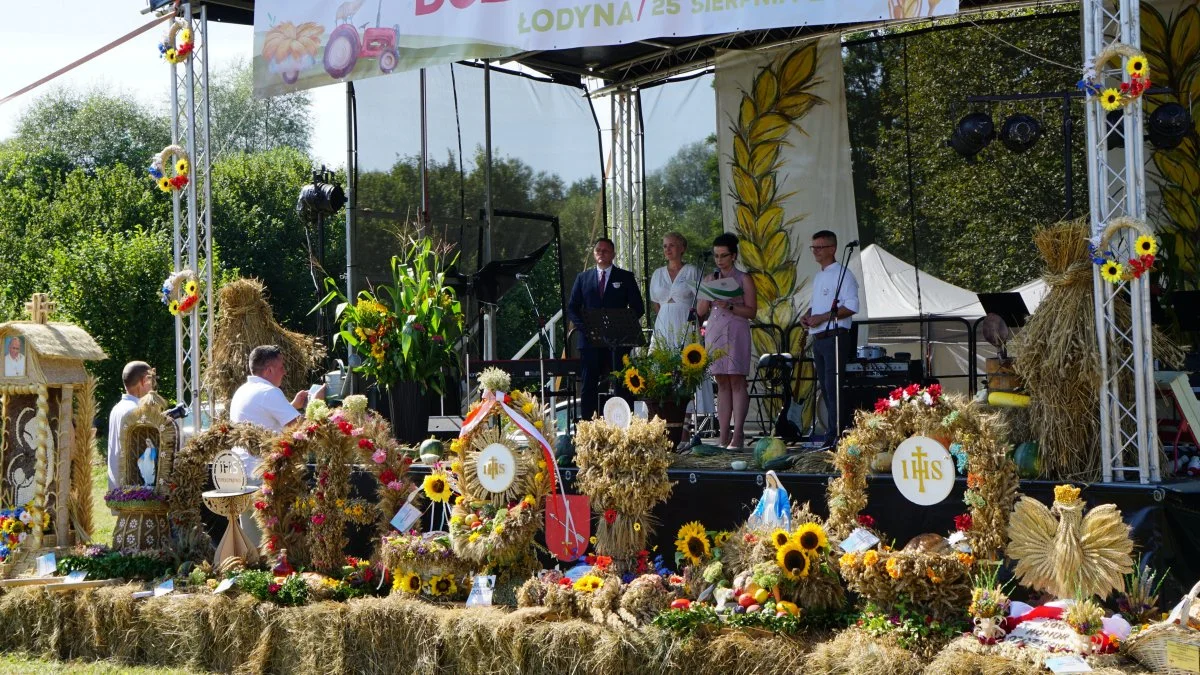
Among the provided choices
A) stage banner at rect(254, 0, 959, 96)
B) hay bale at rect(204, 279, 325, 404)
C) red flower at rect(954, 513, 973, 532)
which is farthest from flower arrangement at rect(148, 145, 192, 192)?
red flower at rect(954, 513, 973, 532)

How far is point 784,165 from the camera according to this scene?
33.4 feet

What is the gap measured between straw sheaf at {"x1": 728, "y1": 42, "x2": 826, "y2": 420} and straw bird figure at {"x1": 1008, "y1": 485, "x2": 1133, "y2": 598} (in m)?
5.68

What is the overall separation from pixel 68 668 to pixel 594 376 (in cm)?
335

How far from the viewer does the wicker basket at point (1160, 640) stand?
3814 mm

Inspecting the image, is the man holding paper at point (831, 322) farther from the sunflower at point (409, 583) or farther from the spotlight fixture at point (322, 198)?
the spotlight fixture at point (322, 198)

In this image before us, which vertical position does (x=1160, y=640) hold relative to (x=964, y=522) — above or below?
below

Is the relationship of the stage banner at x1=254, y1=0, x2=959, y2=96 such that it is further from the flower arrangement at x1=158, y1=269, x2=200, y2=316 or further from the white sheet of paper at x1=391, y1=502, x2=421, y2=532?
the white sheet of paper at x1=391, y1=502, x2=421, y2=532

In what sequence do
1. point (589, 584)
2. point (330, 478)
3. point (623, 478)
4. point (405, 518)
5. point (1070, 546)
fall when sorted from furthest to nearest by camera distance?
point (330, 478) < point (405, 518) < point (623, 478) < point (589, 584) < point (1070, 546)

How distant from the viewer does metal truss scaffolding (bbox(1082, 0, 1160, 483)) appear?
492 cm

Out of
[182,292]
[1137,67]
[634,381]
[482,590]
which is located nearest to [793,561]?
[482,590]

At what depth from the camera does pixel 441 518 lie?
246 inches

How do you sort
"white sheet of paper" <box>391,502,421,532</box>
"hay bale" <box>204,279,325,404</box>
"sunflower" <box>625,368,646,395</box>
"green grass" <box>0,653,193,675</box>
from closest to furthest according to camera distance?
"white sheet of paper" <box>391,502,421,532</box>, "green grass" <box>0,653,193,675</box>, "sunflower" <box>625,368,646,395</box>, "hay bale" <box>204,279,325,404</box>

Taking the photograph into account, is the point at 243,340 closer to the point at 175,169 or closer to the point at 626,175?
the point at 175,169

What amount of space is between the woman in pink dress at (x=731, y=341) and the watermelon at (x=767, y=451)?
1.10 m
